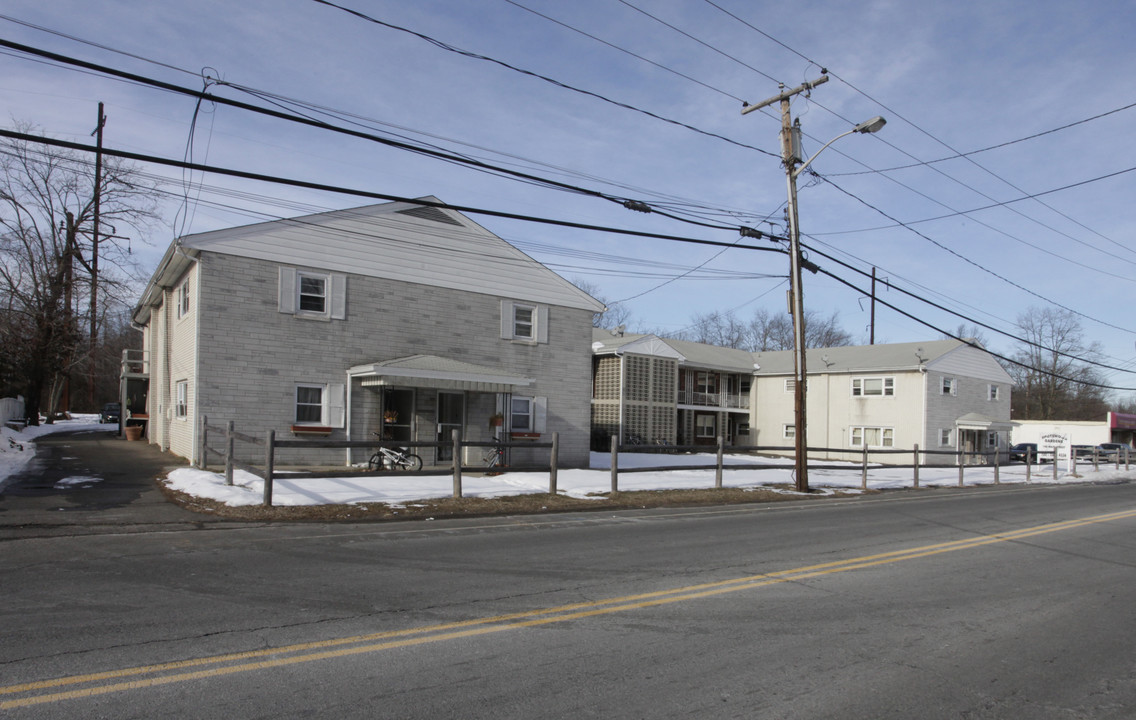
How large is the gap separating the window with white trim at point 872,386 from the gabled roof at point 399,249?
77.2 feet

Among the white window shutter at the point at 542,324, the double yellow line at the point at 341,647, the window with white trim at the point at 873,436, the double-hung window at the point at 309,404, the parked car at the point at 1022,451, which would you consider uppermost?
the white window shutter at the point at 542,324

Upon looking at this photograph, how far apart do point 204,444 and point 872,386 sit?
114ft

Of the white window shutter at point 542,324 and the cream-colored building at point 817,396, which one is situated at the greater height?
the white window shutter at point 542,324

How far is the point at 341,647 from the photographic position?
5.22 metres

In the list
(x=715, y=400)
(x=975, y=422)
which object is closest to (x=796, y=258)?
(x=715, y=400)

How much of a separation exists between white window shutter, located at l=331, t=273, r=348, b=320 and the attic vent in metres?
2.56

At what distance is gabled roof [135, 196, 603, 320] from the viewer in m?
19.1

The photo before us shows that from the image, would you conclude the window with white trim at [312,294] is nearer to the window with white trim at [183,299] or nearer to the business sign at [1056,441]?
the window with white trim at [183,299]

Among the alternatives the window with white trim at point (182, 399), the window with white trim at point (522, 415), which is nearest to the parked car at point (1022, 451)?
the window with white trim at point (522, 415)

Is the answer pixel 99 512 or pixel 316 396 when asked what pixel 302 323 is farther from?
pixel 99 512

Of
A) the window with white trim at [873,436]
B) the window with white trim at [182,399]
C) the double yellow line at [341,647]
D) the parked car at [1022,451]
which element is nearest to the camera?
the double yellow line at [341,647]

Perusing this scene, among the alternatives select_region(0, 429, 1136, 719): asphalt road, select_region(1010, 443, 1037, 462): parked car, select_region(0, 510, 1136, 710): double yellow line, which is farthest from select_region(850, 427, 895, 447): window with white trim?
select_region(0, 510, 1136, 710): double yellow line

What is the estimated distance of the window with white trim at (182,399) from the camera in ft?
66.9

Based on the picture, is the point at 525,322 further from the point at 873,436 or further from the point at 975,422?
the point at 975,422
